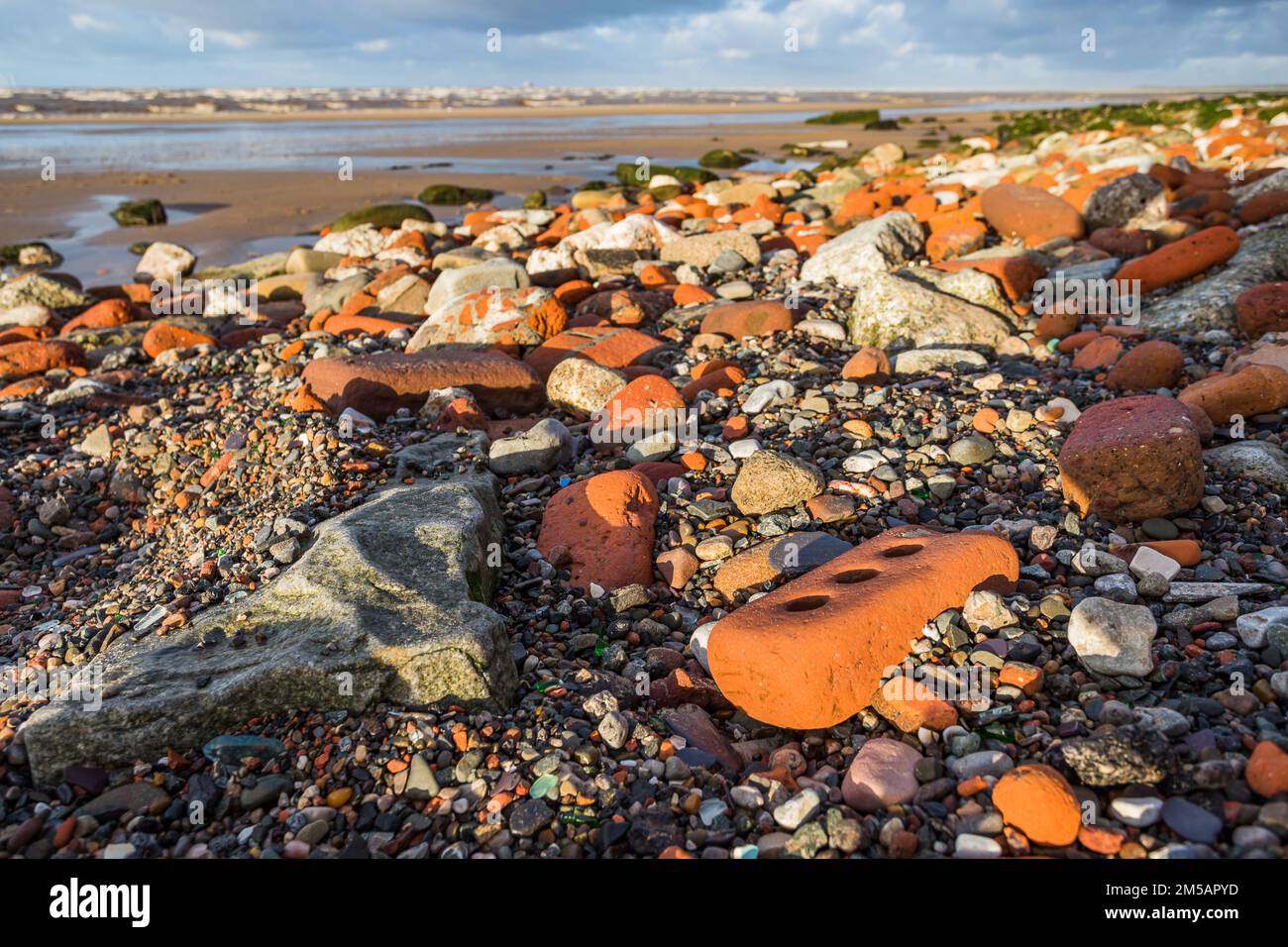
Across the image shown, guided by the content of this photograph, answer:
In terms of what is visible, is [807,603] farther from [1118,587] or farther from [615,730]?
[1118,587]

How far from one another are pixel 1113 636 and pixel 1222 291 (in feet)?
15.6

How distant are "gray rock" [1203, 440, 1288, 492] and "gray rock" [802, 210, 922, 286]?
4.06 metres

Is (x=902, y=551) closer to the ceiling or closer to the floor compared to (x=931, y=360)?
closer to the floor

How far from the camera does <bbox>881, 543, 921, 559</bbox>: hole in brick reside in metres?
3.41

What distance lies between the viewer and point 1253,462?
13.9 feet

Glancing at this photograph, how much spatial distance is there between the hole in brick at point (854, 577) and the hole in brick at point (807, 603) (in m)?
0.15

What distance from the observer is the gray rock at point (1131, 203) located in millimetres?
9180

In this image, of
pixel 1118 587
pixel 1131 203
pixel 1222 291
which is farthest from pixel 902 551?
pixel 1131 203

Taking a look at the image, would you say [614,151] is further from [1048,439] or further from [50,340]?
[1048,439]

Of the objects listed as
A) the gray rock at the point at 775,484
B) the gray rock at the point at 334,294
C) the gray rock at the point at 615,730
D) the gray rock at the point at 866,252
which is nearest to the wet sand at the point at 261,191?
the gray rock at the point at 334,294

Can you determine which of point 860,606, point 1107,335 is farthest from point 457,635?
point 1107,335

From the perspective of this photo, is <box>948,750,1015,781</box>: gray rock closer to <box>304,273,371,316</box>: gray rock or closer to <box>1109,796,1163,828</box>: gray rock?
<box>1109,796,1163,828</box>: gray rock

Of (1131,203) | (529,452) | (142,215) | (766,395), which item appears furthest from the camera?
(142,215)
